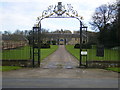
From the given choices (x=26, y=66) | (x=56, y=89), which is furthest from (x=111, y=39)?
(x=56, y=89)

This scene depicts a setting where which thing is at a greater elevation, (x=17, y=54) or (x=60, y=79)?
(x=17, y=54)

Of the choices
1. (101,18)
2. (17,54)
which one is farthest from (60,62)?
(101,18)

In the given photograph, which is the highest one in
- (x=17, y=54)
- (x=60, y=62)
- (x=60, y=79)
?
(x=17, y=54)

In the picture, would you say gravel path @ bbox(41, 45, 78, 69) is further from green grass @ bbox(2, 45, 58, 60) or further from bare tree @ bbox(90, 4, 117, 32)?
bare tree @ bbox(90, 4, 117, 32)

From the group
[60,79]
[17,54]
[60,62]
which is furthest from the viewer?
[17,54]

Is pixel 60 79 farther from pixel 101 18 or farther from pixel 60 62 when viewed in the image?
pixel 101 18

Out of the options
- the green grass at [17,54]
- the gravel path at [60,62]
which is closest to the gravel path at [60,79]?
the gravel path at [60,62]

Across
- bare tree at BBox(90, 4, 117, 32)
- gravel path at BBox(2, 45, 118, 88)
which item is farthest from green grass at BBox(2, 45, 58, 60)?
bare tree at BBox(90, 4, 117, 32)

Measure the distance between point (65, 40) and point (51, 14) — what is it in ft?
227

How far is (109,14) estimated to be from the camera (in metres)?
51.5

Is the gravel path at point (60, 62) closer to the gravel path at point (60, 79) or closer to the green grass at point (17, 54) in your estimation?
the green grass at point (17, 54)

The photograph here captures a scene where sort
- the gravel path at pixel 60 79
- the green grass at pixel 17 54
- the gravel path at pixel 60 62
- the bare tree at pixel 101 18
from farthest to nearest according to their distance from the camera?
the bare tree at pixel 101 18 → the green grass at pixel 17 54 → the gravel path at pixel 60 62 → the gravel path at pixel 60 79

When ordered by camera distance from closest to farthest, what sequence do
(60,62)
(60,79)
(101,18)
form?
(60,79)
(60,62)
(101,18)

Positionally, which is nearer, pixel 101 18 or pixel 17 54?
pixel 17 54
